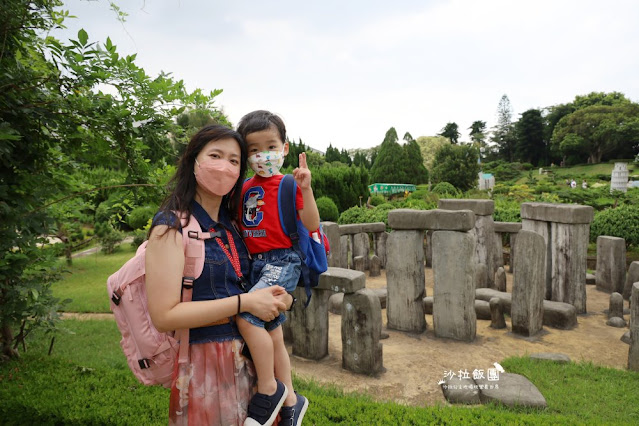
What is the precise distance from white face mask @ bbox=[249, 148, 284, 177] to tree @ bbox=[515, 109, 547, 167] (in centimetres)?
4291

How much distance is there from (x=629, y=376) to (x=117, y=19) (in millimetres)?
5948

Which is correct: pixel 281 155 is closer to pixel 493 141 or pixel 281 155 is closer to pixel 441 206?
pixel 441 206

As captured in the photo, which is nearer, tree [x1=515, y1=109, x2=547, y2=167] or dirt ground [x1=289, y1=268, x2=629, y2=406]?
dirt ground [x1=289, y1=268, x2=629, y2=406]

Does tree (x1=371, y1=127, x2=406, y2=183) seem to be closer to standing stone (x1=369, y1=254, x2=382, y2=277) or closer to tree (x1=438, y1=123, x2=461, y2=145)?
standing stone (x1=369, y1=254, x2=382, y2=277)

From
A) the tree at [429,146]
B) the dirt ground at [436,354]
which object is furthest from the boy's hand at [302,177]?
the tree at [429,146]

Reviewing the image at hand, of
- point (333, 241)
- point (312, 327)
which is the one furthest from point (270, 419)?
point (333, 241)

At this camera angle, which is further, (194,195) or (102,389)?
(102,389)

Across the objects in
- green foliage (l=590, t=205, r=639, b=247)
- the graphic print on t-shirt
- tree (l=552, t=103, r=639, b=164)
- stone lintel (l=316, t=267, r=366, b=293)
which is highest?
tree (l=552, t=103, r=639, b=164)

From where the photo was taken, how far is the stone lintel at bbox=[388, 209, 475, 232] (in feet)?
18.3

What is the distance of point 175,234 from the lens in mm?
1514

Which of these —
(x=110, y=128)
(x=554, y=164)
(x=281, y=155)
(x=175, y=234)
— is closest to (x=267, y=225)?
(x=281, y=155)

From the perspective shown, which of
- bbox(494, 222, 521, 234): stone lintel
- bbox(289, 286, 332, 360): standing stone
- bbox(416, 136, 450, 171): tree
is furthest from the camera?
bbox(416, 136, 450, 171): tree

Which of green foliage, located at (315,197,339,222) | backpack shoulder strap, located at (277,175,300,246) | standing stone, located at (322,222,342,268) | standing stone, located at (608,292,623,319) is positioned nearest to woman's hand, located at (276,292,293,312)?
backpack shoulder strap, located at (277,175,300,246)

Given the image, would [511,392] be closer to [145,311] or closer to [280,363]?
[280,363]
